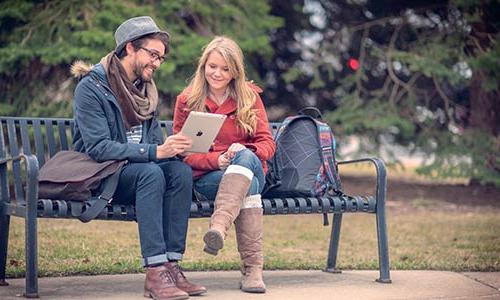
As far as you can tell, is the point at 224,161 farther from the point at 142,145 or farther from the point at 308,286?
the point at 308,286

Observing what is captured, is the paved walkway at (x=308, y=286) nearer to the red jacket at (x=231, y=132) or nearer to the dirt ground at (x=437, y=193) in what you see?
the red jacket at (x=231, y=132)

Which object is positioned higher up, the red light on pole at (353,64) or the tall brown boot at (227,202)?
the red light on pole at (353,64)

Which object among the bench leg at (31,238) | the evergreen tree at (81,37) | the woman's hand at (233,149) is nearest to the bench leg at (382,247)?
the woman's hand at (233,149)

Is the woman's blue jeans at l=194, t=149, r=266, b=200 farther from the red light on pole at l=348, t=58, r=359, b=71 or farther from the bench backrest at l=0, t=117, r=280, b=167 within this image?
the red light on pole at l=348, t=58, r=359, b=71

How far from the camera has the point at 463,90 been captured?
14617 mm

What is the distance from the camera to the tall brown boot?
5.52 m

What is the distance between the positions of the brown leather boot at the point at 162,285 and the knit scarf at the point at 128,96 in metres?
0.89

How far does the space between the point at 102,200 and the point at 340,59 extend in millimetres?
9229

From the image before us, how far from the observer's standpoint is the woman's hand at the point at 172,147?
5637 mm

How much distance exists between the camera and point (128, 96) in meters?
5.76

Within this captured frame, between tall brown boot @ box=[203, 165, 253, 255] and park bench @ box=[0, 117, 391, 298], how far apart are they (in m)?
0.20

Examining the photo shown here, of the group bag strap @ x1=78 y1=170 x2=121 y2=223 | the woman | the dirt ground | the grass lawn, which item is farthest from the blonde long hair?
the dirt ground

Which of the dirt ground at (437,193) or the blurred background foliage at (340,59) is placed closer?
the blurred background foliage at (340,59)

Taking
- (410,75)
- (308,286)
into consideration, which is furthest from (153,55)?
(410,75)
